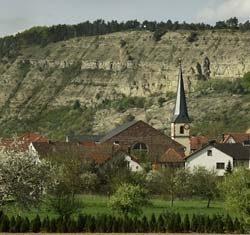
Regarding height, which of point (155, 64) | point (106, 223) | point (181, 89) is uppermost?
point (155, 64)

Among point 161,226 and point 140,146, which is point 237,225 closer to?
point 161,226

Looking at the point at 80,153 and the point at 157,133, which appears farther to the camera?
the point at 157,133

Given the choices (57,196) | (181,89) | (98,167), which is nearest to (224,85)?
(181,89)

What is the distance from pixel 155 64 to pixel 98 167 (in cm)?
10252

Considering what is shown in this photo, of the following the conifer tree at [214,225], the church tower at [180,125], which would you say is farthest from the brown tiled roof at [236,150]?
the conifer tree at [214,225]

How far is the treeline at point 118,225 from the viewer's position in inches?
1821

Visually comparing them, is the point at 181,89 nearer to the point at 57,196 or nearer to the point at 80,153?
the point at 80,153

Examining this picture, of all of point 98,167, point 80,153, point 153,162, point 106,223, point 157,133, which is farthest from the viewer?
point 157,133

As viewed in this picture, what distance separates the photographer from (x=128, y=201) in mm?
53062

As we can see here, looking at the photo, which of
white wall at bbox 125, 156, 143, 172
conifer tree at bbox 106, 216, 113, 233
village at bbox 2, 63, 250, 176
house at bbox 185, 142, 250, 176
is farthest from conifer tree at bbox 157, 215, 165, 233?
house at bbox 185, 142, 250, 176

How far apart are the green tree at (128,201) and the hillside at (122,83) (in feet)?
326

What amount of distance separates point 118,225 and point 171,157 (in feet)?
181

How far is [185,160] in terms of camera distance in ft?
328

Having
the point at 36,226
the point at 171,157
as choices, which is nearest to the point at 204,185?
the point at 171,157
